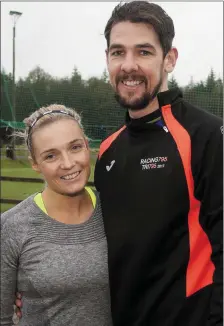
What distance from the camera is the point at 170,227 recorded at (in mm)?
1523

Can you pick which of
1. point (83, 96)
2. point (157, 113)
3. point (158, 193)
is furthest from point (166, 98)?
point (83, 96)

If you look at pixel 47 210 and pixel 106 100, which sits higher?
pixel 106 100

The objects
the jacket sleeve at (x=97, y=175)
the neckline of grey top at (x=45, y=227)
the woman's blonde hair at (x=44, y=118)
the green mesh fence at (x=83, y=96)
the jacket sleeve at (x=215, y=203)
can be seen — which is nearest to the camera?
the jacket sleeve at (x=215, y=203)

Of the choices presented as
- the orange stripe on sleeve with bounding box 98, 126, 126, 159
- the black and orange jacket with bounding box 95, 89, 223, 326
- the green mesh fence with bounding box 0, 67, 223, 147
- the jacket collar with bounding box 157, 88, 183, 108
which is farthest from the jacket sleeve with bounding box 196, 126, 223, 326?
the green mesh fence with bounding box 0, 67, 223, 147

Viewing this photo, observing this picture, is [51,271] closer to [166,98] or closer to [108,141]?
[108,141]

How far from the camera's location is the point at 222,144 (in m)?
1.47

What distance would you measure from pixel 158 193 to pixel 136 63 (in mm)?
518

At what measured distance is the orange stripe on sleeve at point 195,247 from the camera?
1.51 meters

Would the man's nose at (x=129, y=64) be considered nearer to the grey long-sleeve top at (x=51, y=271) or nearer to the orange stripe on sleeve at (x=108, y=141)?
the orange stripe on sleeve at (x=108, y=141)

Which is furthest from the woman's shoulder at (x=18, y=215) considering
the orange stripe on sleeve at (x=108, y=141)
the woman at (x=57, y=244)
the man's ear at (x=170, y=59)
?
the man's ear at (x=170, y=59)

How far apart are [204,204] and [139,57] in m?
0.62

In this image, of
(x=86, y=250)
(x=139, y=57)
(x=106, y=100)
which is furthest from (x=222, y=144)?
(x=106, y=100)

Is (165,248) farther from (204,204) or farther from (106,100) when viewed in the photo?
(106,100)

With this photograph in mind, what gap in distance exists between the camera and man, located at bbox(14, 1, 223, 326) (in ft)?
4.89
